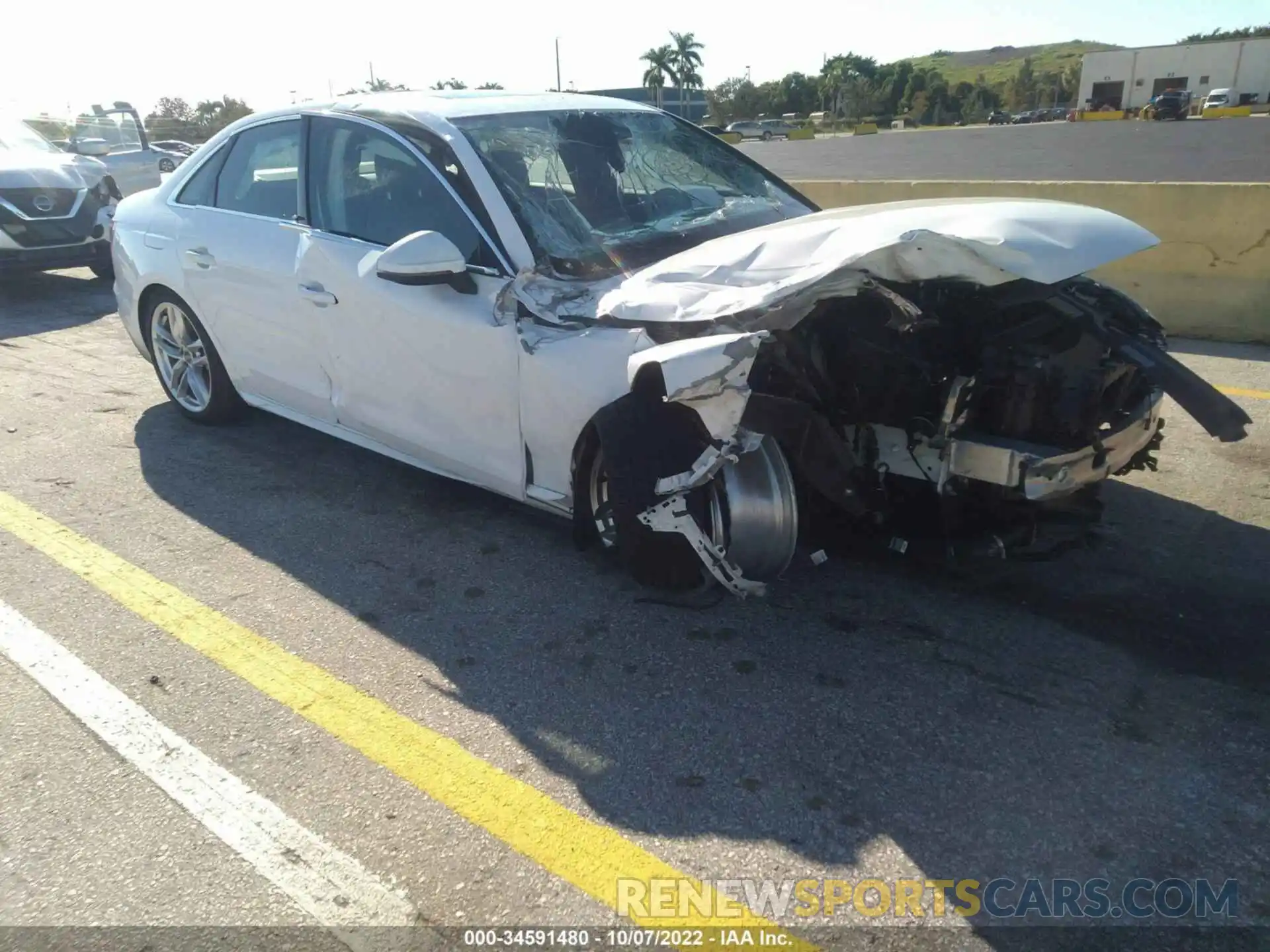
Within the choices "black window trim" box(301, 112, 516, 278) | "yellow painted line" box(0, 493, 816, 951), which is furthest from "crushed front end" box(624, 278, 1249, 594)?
"black window trim" box(301, 112, 516, 278)

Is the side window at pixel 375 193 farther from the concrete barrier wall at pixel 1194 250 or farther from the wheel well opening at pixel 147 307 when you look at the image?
the concrete barrier wall at pixel 1194 250

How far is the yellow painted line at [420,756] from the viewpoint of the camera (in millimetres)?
2320

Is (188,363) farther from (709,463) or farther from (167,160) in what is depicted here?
(167,160)

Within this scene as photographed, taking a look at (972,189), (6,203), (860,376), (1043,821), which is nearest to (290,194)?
(860,376)

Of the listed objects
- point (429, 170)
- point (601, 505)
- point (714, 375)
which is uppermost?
point (429, 170)

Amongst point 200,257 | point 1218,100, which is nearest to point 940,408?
point 200,257

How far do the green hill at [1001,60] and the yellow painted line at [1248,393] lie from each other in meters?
114

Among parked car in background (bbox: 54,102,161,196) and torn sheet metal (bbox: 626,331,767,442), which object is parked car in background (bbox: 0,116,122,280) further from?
torn sheet metal (bbox: 626,331,767,442)

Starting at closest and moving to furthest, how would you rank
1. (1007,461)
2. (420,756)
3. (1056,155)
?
1. (420,756)
2. (1007,461)
3. (1056,155)

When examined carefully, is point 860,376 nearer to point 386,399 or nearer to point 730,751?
Result: point 730,751

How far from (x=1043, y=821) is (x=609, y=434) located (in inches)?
65.5

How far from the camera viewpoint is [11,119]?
10.9 metres

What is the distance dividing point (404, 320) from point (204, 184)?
80.4 inches

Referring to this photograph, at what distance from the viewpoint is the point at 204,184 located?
515 cm
